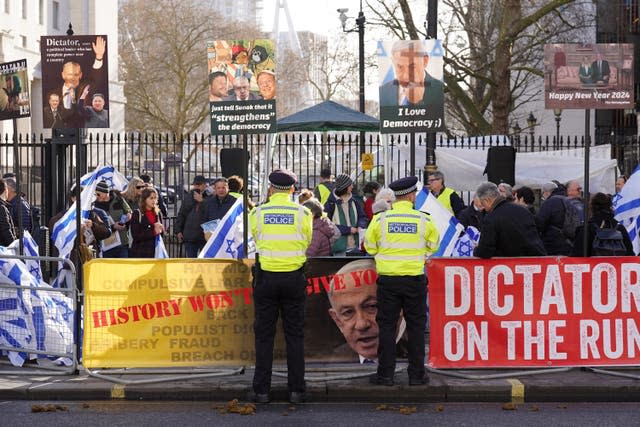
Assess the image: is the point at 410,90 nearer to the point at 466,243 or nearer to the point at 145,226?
the point at 466,243

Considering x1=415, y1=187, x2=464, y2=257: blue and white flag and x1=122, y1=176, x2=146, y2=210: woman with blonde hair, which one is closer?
x1=415, y1=187, x2=464, y2=257: blue and white flag

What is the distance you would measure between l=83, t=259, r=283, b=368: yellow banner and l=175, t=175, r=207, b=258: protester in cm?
522

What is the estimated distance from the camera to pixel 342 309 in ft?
31.9

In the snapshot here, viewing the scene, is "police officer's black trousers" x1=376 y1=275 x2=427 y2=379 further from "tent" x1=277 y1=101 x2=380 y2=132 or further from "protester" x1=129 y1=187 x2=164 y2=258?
"tent" x1=277 y1=101 x2=380 y2=132

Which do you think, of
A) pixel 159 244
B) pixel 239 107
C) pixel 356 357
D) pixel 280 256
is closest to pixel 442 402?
pixel 356 357

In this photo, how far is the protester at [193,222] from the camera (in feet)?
48.8

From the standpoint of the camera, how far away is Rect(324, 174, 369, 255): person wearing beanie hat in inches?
534

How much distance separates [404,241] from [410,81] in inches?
95.0

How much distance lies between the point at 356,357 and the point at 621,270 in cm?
247

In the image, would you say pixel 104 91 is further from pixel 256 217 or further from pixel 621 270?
pixel 621 270

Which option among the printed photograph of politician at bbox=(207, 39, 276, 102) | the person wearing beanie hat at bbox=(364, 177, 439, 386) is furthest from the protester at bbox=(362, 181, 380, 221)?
the person wearing beanie hat at bbox=(364, 177, 439, 386)

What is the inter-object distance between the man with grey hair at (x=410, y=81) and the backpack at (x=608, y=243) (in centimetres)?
205

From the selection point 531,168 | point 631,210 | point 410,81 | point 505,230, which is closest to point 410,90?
point 410,81

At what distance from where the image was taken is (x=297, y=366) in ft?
29.5
